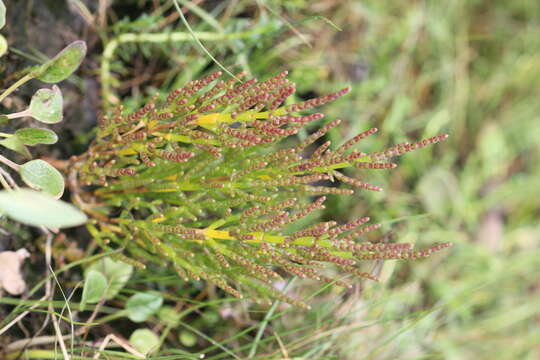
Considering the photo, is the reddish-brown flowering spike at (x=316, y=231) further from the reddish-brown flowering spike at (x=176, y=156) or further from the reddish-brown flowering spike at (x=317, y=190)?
the reddish-brown flowering spike at (x=176, y=156)

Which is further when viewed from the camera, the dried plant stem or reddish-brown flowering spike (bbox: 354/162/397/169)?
the dried plant stem

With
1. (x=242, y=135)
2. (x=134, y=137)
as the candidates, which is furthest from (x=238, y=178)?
(x=134, y=137)

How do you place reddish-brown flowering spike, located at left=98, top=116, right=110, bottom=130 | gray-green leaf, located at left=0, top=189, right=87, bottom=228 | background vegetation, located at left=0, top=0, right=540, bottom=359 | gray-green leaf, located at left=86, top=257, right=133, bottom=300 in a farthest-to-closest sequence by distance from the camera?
background vegetation, located at left=0, top=0, right=540, bottom=359 → gray-green leaf, located at left=86, top=257, right=133, bottom=300 → reddish-brown flowering spike, located at left=98, top=116, right=110, bottom=130 → gray-green leaf, located at left=0, top=189, right=87, bottom=228

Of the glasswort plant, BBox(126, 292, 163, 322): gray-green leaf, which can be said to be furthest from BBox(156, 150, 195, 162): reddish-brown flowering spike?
BBox(126, 292, 163, 322): gray-green leaf

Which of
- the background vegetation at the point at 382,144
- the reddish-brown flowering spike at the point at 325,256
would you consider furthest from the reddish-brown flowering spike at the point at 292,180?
the background vegetation at the point at 382,144

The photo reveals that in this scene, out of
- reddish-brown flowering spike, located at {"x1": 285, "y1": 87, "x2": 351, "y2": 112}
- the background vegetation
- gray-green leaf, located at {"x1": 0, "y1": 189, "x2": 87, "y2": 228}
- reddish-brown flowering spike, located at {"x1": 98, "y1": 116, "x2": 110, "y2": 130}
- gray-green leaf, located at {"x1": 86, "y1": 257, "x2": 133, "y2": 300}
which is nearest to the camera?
gray-green leaf, located at {"x1": 0, "y1": 189, "x2": 87, "y2": 228}

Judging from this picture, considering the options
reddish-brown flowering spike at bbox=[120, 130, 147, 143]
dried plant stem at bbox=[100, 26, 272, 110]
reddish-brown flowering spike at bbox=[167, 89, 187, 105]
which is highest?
dried plant stem at bbox=[100, 26, 272, 110]

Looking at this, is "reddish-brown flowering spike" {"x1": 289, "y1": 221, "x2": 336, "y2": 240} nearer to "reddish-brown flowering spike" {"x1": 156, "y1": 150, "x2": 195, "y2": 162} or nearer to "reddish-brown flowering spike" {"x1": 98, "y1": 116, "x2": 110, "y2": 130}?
"reddish-brown flowering spike" {"x1": 156, "y1": 150, "x2": 195, "y2": 162}
